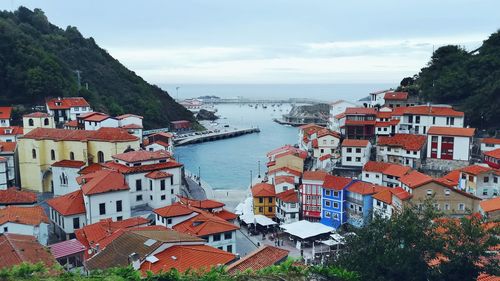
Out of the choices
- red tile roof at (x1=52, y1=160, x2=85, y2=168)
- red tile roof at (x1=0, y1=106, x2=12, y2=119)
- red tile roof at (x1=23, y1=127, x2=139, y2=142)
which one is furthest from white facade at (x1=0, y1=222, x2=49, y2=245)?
red tile roof at (x1=0, y1=106, x2=12, y2=119)

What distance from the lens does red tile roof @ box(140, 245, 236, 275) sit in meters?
11.2

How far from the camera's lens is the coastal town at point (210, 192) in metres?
12.9

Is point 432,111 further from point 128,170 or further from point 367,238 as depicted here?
point 367,238

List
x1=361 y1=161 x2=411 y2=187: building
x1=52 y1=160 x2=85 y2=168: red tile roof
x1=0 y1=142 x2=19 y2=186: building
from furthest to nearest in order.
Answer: x1=0 y1=142 x2=19 y2=186: building, x1=361 y1=161 x2=411 y2=187: building, x1=52 y1=160 x2=85 y2=168: red tile roof

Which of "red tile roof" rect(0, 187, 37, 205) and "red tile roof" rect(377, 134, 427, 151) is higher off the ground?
"red tile roof" rect(377, 134, 427, 151)

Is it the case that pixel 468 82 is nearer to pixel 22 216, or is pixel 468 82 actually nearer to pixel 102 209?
pixel 102 209

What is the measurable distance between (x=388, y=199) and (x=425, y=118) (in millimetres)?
10240

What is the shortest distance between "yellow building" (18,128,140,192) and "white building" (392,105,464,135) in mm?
17186

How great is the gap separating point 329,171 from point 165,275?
21261 millimetres

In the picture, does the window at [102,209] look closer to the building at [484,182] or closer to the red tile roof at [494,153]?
the building at [484,182]

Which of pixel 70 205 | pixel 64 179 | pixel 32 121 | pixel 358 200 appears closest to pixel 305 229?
pixel 358 200

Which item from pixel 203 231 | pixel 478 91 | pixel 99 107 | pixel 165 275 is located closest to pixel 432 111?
pixel 478 91

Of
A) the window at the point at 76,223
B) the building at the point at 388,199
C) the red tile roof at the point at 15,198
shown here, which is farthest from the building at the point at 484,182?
the red tile roof at the point at 15,198

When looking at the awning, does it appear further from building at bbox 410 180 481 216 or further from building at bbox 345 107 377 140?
building at bbox 345 107 377 140
